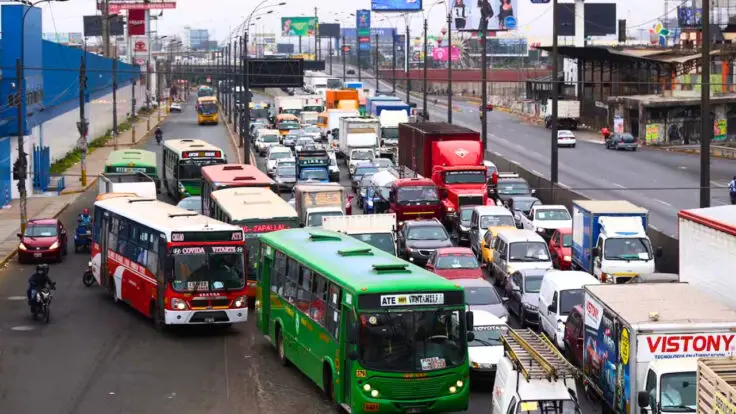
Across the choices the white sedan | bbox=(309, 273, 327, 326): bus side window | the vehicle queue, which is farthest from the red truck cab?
the white sedan

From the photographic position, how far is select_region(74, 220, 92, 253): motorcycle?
A: 42031mm

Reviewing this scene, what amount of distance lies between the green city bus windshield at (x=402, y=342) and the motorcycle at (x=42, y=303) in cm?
1246

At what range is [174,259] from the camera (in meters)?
27.1

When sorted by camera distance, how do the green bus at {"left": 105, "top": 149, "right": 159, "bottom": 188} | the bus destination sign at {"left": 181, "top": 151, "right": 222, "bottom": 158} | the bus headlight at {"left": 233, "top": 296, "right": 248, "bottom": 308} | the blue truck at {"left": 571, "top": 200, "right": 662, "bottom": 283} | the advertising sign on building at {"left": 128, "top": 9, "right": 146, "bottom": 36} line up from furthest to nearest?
the advertising sign on building at {"left": 128, "top": 9, "right": 146, "bottom": 36} < the bus destination sign at {"left": 181, "top": 151, "right": 222, "bottom": 158} < the green bus at {"left": 105, "top": 149, "right": 159, "bottom": 188} < the blue truck at {"left": 571, "top": 200, "right": 662, "bottom": 283} < the bus headlight at {"left": 233, "top": 296, "right": 248, "bottom": 308}

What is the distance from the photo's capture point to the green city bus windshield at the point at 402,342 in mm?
19422

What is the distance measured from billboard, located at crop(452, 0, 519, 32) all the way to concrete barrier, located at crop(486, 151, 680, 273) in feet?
307

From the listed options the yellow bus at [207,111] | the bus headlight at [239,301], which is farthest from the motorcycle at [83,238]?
the yellow bus at [207,111]

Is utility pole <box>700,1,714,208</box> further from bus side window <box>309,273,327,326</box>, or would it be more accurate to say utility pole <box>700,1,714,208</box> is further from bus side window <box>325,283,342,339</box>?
bus side window <box>325,283,342,339</box>

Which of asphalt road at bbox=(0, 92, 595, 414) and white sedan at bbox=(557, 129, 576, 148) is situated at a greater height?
white sedan at bbox=(557, 129, 576, 148)

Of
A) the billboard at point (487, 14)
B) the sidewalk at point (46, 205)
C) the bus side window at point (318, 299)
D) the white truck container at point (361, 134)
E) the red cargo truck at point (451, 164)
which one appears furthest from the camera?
the billboard at point (487, 14)

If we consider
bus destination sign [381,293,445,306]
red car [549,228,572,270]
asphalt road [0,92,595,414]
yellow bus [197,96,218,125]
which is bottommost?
asphalt road [0,92,595,414]

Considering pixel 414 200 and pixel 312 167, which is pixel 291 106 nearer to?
pixel 312 167

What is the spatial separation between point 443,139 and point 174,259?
23.9m

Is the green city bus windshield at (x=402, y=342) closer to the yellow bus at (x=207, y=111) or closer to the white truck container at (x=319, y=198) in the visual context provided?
the white truck container at (x=319, y=198)
